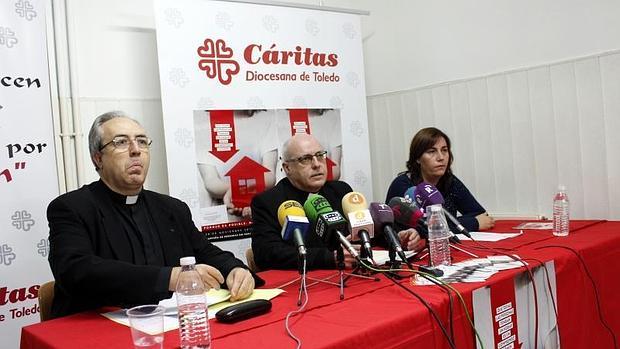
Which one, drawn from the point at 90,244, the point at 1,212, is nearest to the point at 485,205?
the point at 90,244

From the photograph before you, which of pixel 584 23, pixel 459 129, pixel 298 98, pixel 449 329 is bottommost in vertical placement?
pixel 449 329

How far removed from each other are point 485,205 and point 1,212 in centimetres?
304

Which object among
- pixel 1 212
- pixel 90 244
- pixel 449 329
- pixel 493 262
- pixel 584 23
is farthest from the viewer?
pixel 584 23

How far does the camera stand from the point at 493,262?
2.01 meters

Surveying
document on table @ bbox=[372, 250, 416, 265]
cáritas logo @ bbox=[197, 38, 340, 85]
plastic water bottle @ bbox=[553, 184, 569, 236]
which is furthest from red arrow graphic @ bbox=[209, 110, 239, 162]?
plastic water bottle @ bbox=[553, 184, 569, 236]

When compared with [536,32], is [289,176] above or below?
below

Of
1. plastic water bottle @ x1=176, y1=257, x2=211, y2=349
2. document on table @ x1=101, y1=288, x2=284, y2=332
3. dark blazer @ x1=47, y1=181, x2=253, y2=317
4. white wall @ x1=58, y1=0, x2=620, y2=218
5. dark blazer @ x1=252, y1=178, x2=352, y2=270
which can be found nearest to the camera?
plastic water bottle @ x1=176, y1=257, x2=211, y2=349

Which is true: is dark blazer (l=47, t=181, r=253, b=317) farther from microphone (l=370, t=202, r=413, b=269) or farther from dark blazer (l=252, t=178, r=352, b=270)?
microphone (l=370, t=202, r=413, b=269)

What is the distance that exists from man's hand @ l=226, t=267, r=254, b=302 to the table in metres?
0.11

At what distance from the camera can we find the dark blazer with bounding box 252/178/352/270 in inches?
84.6

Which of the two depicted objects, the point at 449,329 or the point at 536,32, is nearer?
the point at 449,329

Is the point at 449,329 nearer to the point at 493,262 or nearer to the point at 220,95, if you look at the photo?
the point at 493,262

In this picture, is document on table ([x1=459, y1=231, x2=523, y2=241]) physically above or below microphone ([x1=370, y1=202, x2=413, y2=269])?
below

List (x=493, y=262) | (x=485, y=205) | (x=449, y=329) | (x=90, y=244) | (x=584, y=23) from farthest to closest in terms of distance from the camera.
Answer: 1. (x=485, y=205)
2. (x=584, y=23)
3. (x=493, y=262)
4. (x=90, y=244)
5. (x=449, y=329)
